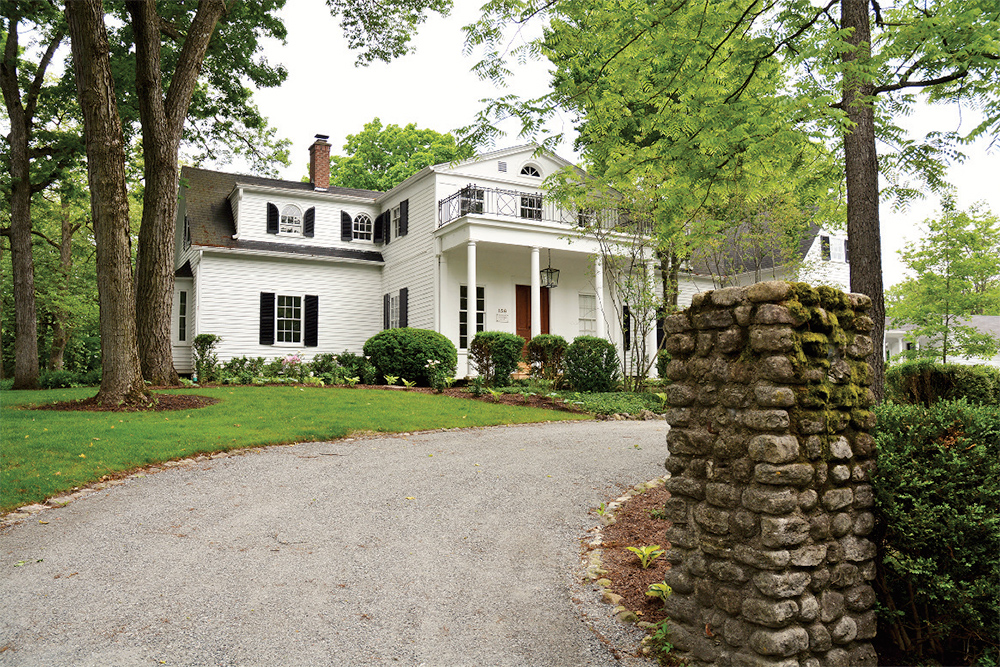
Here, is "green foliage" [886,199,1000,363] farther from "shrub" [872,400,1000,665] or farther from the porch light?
"shrub" [872,400,1000,665]

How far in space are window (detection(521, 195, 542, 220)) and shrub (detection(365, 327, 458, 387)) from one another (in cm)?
556

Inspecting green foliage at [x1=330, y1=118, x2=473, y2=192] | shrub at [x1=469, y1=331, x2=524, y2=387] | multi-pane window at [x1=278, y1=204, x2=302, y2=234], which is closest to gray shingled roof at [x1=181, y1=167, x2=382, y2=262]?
multi-pane window at [x1=278, y1=204, x2=302, y2=234]

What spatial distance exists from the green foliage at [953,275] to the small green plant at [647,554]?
1263 cm

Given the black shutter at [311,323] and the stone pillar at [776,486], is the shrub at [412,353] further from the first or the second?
the stone pillar at [776,486]

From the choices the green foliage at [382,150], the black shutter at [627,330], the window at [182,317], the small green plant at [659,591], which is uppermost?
the green foliage at [382,150]

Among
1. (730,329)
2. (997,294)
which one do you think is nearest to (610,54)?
(730,329)

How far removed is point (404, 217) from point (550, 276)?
5.19m

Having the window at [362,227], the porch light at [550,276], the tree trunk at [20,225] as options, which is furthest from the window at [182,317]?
the porch light at [550,276]

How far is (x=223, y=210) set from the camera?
21.4 m

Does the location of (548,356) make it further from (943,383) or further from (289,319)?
(943,383)

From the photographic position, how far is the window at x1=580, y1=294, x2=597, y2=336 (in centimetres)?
2119

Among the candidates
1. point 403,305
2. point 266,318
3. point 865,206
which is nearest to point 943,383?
point 865,206

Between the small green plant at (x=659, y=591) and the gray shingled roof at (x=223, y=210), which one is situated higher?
the gray shingled roof at (x=223, y=210)

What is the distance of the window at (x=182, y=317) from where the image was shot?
20078mm
